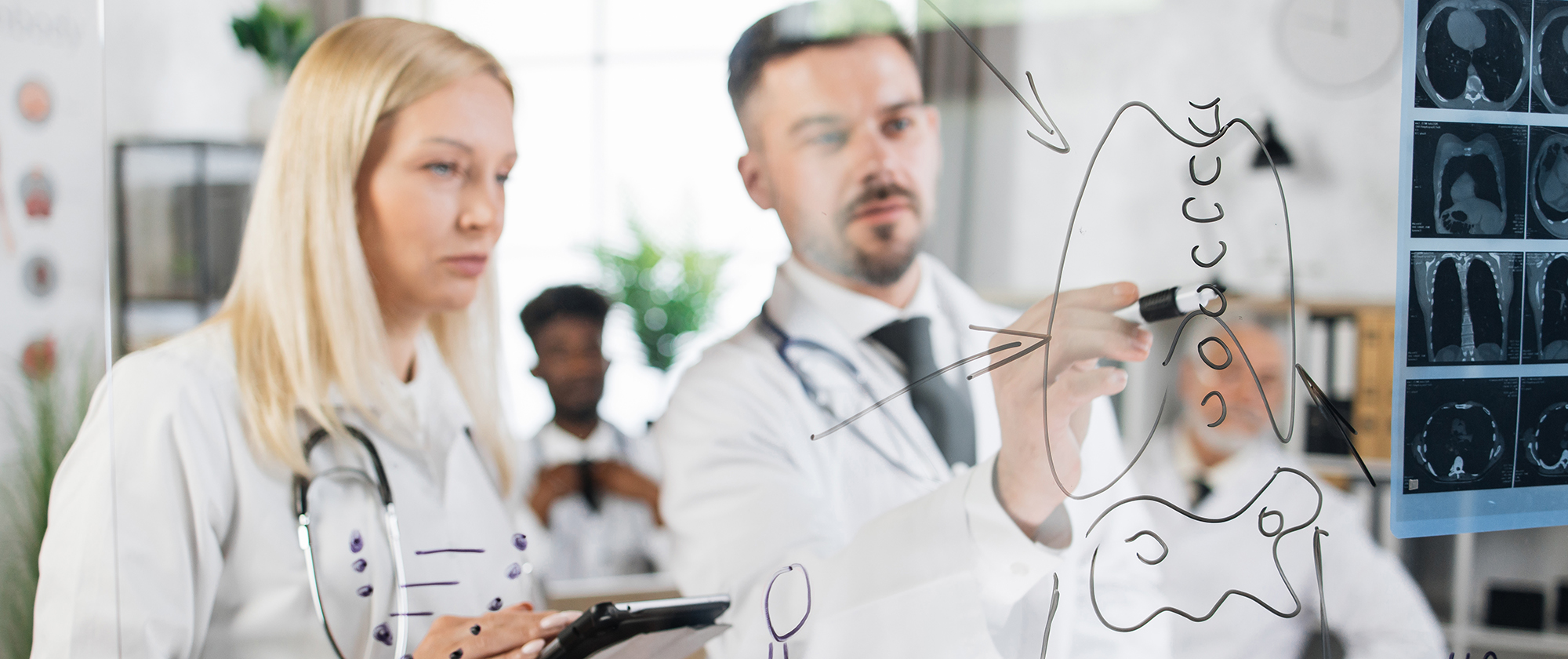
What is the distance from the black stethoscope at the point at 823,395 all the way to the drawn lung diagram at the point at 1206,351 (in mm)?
18

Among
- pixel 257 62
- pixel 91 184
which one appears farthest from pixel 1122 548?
pixel 91 184

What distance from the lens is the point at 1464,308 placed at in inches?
A: 40.9

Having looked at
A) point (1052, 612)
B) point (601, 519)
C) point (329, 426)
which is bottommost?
point (1052, 612)

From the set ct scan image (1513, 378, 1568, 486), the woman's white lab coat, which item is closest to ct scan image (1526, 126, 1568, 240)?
ct scan image (1513, 378, 1568, 486)

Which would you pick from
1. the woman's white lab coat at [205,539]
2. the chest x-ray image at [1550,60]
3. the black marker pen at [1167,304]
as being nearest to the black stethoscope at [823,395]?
the black marker pen at [1167,304]

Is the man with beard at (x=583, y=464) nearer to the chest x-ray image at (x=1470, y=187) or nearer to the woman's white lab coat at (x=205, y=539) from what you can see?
the woman's white lab coat at (x=205, y=539)

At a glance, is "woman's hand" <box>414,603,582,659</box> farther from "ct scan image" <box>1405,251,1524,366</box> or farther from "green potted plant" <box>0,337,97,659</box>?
"ct scan image" <box>1405,251,1524,366</box>

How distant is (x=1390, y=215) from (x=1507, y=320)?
223mm

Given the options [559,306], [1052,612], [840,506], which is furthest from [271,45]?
[1052,612]

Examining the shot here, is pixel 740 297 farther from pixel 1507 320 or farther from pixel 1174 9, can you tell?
pixel 1507 320

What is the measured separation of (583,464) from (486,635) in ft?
0.64

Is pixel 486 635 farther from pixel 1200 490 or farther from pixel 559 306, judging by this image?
pixel 1200 490

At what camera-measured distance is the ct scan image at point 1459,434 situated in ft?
3.38

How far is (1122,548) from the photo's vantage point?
0.97 metres
